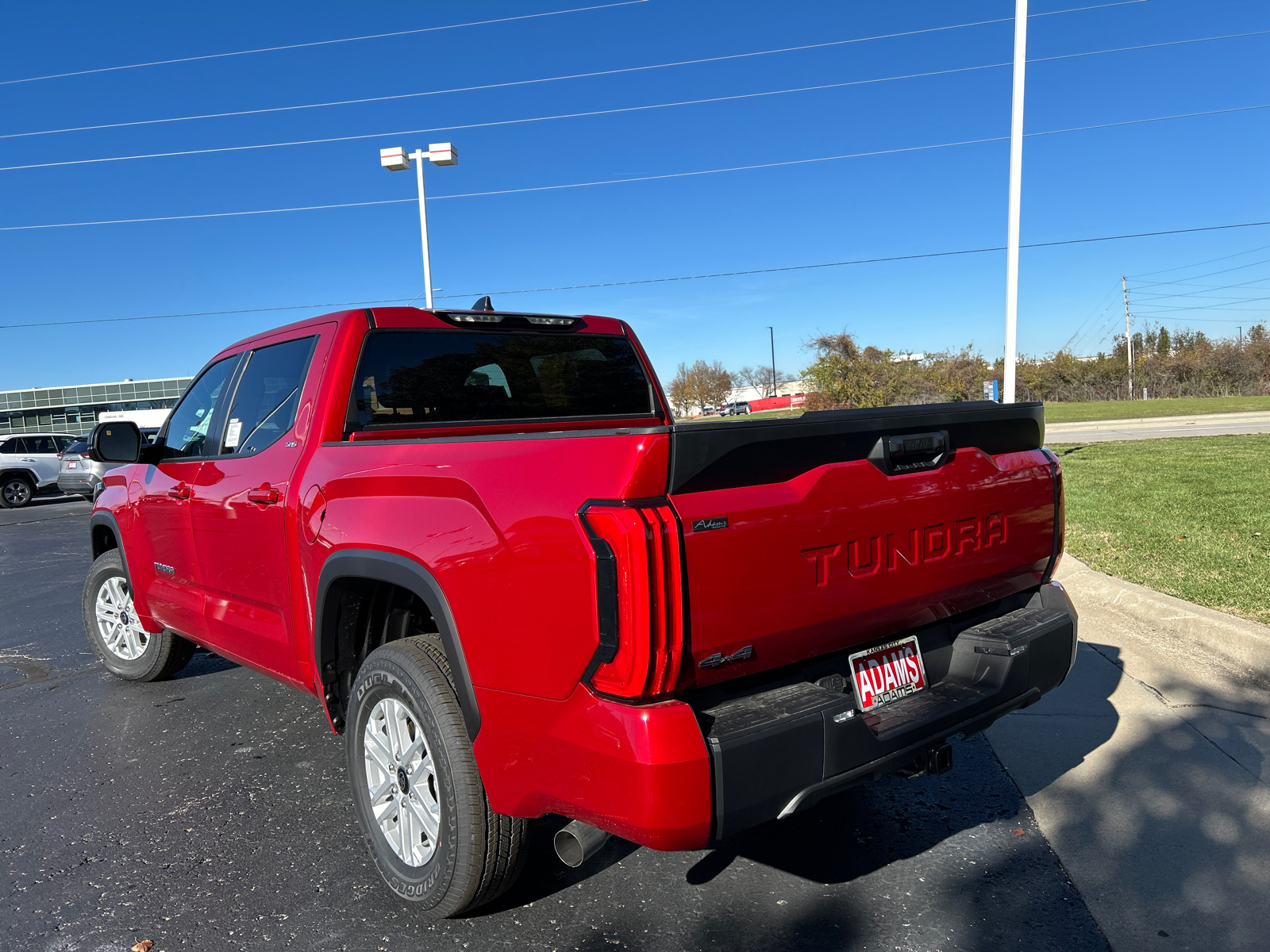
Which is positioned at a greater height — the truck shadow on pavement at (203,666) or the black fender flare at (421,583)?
the black fender flare at (421,583)

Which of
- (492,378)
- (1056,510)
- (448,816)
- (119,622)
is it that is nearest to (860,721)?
(448,816)

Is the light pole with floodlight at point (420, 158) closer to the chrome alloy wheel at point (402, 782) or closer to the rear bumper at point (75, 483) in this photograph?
the rear bumper at point (75, 483)

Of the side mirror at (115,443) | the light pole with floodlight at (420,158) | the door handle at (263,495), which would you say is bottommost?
the door handle at (263,495)

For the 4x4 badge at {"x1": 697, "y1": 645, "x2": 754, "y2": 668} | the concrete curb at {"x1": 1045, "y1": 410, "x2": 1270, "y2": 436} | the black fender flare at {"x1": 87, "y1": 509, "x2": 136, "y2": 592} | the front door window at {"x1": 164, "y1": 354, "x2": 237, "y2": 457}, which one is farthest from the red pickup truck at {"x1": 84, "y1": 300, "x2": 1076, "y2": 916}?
the concrete curb at {"x1": 1045, "y1": 410, "x2": 1270, "y2": 436}

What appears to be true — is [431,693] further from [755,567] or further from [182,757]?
[182,757]

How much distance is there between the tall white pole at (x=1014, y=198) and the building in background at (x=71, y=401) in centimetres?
7065

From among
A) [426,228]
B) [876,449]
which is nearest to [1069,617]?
[876,449]

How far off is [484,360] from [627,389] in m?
0.83

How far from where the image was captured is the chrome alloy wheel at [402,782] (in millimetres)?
2850

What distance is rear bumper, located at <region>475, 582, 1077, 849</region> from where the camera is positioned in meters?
2.10

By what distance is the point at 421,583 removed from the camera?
8.65 feet

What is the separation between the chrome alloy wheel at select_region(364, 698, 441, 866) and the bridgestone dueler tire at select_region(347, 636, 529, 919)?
0.05m

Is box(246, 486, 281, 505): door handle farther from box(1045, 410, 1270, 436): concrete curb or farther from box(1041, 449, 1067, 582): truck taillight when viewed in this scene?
box(1045, 410, 1270, 436): concrete curb

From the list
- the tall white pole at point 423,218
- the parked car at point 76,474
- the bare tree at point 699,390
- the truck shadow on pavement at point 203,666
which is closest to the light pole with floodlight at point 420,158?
the tall white pole at point 423,218
